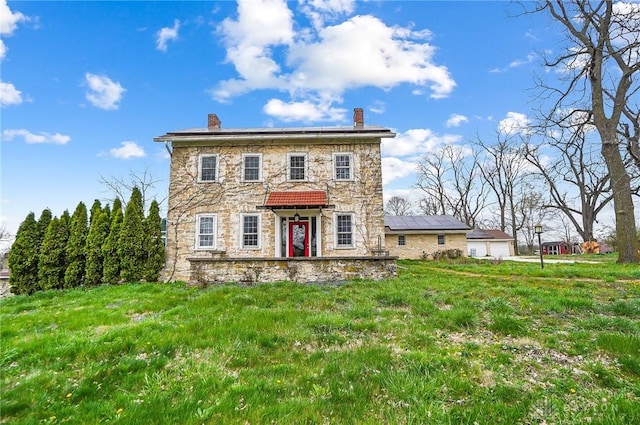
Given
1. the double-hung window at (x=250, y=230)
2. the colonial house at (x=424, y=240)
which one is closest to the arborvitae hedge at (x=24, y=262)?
the double-hung window at (x=250, y=230)

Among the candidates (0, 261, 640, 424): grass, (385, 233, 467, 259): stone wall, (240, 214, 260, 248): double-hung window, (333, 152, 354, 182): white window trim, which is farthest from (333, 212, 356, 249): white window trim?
(385, 233, 467, 259): stone wall

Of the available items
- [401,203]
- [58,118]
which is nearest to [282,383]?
[58,118]

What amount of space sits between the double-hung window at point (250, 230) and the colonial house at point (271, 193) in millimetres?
44

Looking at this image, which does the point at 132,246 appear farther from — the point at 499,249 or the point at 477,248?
the point at 499,249

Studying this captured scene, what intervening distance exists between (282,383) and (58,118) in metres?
15.3

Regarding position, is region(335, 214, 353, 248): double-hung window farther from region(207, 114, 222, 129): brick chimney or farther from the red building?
the red building

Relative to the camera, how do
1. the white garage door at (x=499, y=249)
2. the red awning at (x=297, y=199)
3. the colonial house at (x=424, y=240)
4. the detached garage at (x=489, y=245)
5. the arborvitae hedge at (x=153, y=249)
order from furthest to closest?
the white garage door at (x=499, y=249), the detached garage at (x=489, y=245), the colonial house at (x=424, y=240), the red awning at (x=297, y=199), the arborvitae hedge at (x=153, y=249)

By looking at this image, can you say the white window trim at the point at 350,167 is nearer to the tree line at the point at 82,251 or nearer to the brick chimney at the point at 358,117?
the brick chimney at the point at 358,117

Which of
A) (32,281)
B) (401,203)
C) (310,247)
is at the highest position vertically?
(401,203)

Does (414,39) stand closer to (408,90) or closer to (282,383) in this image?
(408,90)

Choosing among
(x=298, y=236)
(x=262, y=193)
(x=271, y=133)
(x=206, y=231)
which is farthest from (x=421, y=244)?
(x=206, y=231)

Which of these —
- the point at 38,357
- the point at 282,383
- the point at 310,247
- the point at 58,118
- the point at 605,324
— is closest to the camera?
the point at 282,383

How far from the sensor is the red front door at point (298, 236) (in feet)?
45.6

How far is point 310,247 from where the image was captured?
13867 millimetres
